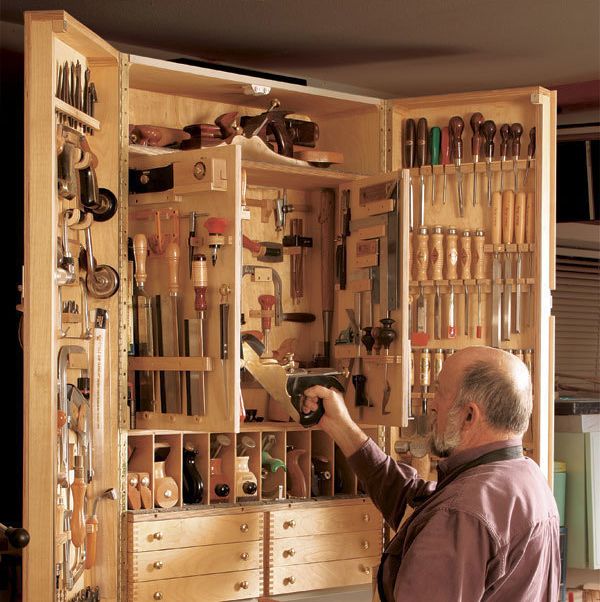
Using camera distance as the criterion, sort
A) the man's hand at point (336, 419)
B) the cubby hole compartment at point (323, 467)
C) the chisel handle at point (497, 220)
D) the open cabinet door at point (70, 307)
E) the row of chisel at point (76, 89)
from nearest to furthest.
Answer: the open cabinet door at point (70, 307)
the row of chisel at point (76, 89)
the man's hand at point (336, 419)
the cubby hole compartment at point (323, 467)
the chisel handle at point (497, 220)

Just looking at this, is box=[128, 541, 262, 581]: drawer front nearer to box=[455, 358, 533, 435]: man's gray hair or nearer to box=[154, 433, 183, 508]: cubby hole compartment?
box=[154, 433, 183, 508]: cubby hole compartment

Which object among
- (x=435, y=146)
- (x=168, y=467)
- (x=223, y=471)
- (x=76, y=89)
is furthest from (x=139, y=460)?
(x=435, y=146)

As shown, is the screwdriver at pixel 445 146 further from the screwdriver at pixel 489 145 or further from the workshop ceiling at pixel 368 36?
the workshop ceiling at pixel 368 36

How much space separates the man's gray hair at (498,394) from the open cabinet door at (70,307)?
1469mm

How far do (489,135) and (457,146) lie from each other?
0.51ft

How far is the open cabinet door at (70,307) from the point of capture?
3395 millimetres

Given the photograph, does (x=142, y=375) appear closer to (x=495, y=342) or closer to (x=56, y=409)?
(x=56, y=409)

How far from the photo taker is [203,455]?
168 inches

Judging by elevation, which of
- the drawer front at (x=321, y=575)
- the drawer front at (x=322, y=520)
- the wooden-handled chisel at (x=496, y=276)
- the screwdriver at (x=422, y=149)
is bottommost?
the drawer front at (x=321, y=575)

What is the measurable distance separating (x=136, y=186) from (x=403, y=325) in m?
1.25

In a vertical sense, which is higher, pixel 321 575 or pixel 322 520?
pixel 322 520

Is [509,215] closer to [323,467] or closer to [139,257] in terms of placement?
[323,467]

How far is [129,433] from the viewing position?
3979mm

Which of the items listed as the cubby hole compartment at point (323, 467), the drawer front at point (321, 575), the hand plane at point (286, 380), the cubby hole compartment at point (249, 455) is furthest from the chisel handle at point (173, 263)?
the drawer front at point (321, 575)
